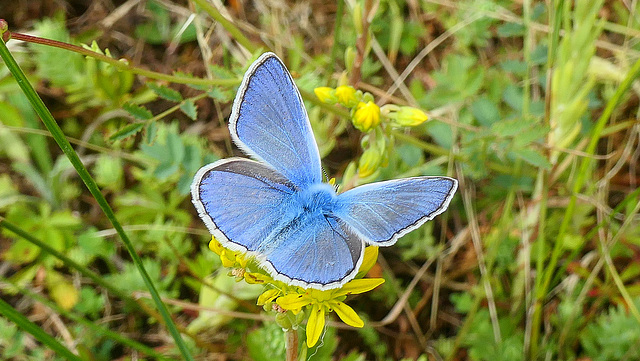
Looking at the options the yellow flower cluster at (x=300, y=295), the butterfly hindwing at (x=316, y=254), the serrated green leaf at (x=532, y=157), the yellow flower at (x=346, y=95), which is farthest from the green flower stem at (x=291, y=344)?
the serrated green leaf at (x=532, y=157)

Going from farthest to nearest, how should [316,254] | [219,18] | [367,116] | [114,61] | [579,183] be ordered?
1. [579,183]
2. [219,18]
3. [367,116]
4. [114,61]
5. [316,254]

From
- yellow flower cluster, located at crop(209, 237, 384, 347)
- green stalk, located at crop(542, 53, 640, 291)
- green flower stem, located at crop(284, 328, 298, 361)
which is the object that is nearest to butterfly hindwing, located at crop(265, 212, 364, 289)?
yellow flower cluster, located at crop(209, 237, 384, 347)

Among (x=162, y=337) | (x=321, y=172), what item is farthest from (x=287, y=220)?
(x=162, y=337)

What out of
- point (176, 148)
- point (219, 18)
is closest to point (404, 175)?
point (176, 148)

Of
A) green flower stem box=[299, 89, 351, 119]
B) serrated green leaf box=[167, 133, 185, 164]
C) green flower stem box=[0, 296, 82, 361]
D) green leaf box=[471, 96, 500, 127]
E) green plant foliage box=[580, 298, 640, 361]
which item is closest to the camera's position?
green flower stem box=[0, 296, 82, 361]

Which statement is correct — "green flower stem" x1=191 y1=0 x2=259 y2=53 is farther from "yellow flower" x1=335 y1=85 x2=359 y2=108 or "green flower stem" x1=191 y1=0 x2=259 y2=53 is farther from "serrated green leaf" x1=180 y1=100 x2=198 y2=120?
"yellow flower" x1=335 y1=85 x2=359 y2=108

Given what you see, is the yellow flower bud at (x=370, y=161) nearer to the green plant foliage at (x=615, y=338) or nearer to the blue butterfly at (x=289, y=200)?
the blue butterfly at (x=289, y=200)

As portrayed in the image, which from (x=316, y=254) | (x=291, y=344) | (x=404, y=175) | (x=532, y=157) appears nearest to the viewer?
(x=316, y=254)

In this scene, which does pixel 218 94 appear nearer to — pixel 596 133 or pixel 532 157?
pixel 532 157
